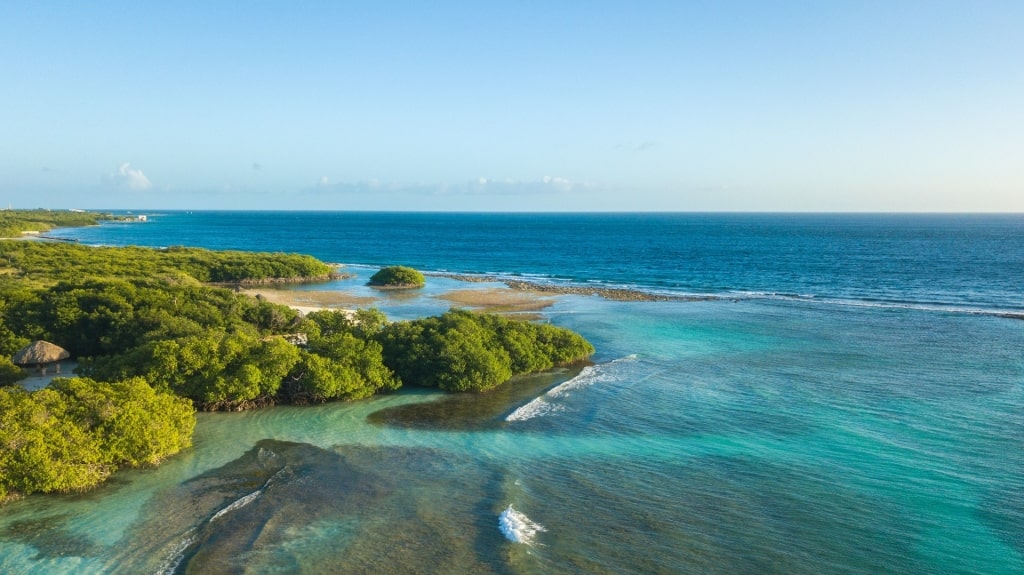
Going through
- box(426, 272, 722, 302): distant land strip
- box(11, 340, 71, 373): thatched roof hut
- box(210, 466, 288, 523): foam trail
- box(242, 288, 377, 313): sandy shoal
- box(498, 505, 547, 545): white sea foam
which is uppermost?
box(11, 340, 71, 373): thatched roof hut

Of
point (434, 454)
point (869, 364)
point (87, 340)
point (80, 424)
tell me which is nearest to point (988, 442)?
point (869, 364)

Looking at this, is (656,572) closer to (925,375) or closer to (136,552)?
(136,552)

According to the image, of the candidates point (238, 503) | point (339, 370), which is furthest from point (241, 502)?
point (339, 370)

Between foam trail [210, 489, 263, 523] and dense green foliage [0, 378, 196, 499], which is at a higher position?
dense green foliage [0, 378, 196, 499]

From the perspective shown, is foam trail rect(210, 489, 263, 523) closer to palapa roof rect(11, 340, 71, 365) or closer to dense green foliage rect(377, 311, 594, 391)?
dense green foliage rect(377, 311, 594, 391)

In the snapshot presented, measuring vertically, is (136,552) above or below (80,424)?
below

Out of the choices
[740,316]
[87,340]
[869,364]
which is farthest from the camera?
[740,316]

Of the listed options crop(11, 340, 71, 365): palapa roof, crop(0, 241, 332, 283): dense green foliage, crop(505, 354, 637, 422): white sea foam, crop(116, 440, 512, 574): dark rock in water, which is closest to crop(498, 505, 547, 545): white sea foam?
crop(116, 440, 512, 574): dark rock in water
